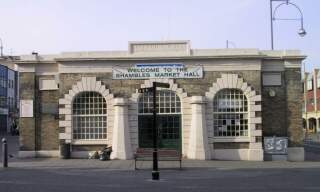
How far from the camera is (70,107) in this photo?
27641mm

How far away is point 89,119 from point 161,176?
8.96 metres

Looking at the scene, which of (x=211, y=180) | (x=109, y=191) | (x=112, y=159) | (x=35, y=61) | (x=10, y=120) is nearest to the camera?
(x=109, y=191)

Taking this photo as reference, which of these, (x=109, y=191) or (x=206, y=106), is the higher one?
(x=206, y=106)

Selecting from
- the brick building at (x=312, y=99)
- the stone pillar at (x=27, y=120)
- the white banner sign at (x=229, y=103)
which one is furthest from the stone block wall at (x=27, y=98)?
the brick building at (x=312, y=99)

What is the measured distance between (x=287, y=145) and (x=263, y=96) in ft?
8.91

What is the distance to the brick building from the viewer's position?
8562 cm

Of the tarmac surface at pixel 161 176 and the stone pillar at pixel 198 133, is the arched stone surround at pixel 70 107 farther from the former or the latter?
the stone pillar at pixel 198 133

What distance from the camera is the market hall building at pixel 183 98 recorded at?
89.8 ft

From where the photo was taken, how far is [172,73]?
27562 mm

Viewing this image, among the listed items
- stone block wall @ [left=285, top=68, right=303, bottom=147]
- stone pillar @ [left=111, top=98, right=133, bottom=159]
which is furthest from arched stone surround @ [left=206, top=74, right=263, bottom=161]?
stone pillar @ [left=111, top=98, right=133, bottom=159]

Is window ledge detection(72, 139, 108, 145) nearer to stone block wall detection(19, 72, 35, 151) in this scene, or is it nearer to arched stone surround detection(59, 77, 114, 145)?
arched stone surround detection(59, 77, 114, 145)

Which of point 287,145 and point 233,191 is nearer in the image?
point 233,191

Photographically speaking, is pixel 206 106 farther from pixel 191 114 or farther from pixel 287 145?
pixel 287 145

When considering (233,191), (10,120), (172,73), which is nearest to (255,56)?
(172,73)
